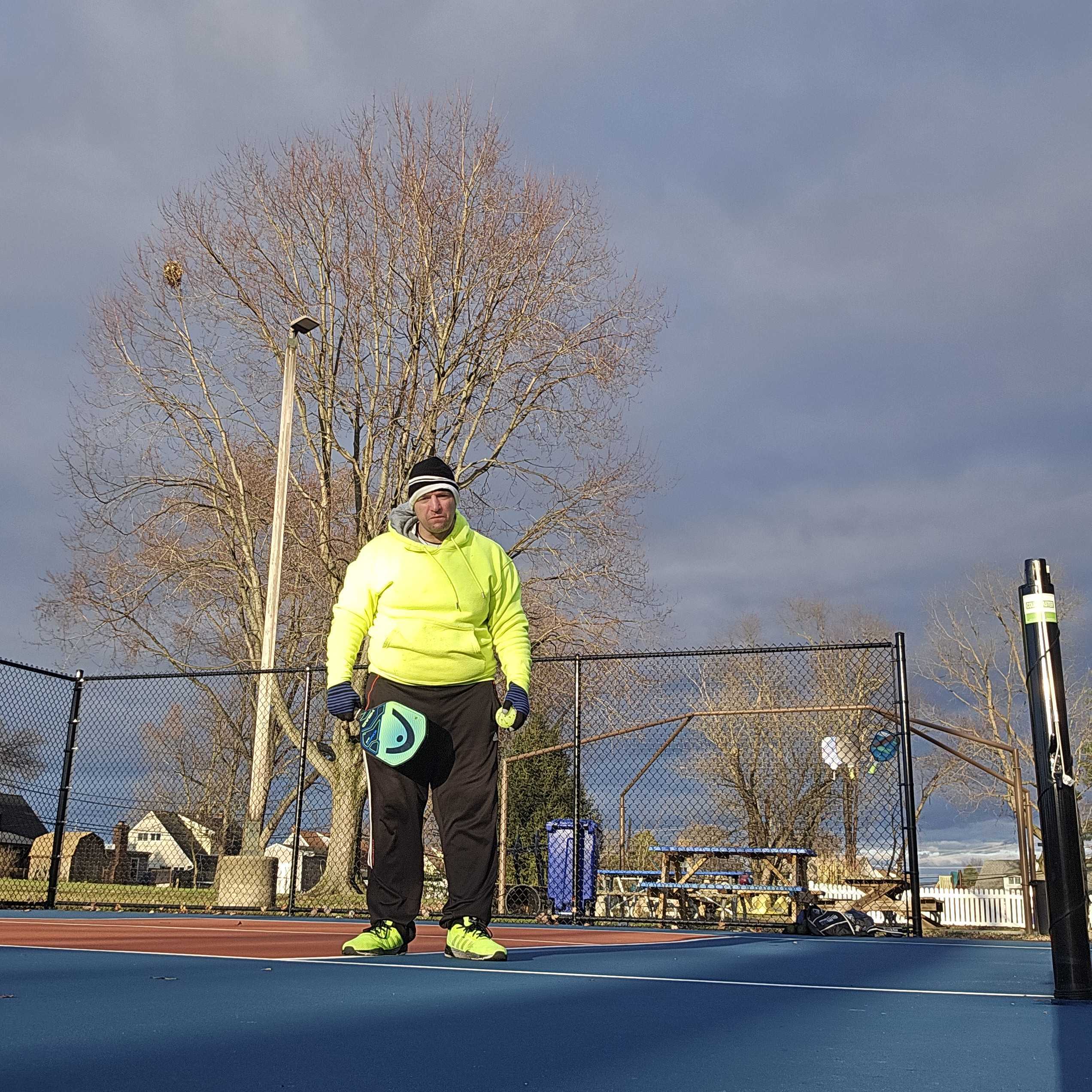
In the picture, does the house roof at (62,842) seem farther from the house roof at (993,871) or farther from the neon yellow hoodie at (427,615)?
the house roof at (993,871)

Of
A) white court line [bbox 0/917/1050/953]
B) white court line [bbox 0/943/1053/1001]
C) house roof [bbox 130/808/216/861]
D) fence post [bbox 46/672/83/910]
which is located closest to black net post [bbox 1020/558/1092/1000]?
white court line [bbox 0/943/1053/1001]

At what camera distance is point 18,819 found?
11.7m

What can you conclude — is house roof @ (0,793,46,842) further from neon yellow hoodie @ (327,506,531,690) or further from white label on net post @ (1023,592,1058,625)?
white label on net post @ (1023,592,1058,625)

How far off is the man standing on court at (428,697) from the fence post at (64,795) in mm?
6593

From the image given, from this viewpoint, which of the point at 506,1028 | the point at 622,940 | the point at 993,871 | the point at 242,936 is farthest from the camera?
the point at 993,871

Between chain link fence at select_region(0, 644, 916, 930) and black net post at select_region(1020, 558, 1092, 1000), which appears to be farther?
chain link fence at select_region(0, 644, 916, 930)

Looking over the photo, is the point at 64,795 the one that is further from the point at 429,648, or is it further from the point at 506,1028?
the point at 506,1028

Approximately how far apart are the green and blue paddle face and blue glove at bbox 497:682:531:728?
28 centimetres

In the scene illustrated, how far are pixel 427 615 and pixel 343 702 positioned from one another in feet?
1.38

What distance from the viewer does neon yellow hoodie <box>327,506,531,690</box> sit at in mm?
3734

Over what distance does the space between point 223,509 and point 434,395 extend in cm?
384

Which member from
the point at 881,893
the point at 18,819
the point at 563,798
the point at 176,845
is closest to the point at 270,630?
the point at 18,819

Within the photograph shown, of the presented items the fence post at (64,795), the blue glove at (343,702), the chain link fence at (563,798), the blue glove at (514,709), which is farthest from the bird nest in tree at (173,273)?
the blue glove at (514,709)

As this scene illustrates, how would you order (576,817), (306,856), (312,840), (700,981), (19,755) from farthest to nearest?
(312,840) < (306,856) < (19,755) < (576,817) < (700,981)
